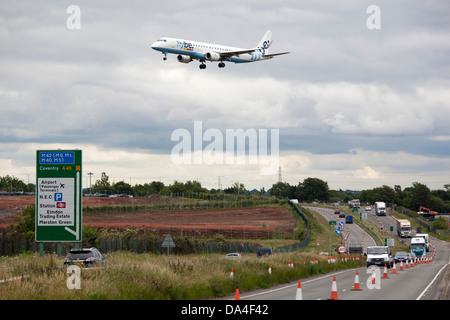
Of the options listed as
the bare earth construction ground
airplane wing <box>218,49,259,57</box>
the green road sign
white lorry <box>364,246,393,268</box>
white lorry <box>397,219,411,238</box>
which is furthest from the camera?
white lorry <box>397,219,411,238</box>

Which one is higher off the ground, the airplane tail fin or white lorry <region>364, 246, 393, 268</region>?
the airplane tail fin

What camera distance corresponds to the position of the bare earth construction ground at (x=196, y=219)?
303 ft

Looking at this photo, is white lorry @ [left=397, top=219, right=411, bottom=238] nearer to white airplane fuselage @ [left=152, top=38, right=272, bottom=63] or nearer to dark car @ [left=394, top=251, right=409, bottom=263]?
dark car @ [left=394, top=251, right=409, bottom=263]

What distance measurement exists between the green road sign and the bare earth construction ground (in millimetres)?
56156

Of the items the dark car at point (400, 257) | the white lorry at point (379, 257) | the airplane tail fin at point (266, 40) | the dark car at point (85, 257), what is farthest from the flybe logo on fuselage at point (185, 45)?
Answer: the airplane tail fin at point (266, 40)

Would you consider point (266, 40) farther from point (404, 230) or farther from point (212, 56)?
point (212, 56)

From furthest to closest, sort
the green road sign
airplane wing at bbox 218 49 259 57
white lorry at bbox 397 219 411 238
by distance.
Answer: white lorry at bbox 397 219 411 238
airplane wing at bbox 218 49 259 57
the green road sign

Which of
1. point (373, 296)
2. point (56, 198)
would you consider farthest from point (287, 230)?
point (373, 296)

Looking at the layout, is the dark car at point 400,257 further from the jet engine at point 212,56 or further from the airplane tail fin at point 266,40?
the airplane tail fin at point 266,40

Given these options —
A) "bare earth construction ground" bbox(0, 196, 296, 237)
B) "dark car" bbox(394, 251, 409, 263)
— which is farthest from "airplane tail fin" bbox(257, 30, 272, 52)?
"dark car" bbox(394, 251, 409, 263)

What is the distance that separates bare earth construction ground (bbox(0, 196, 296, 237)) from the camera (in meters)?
92.3

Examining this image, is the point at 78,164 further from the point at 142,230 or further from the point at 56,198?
the point at 142,230

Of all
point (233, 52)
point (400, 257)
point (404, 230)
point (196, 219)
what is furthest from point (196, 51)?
point (404, 230)

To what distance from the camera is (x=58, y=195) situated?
101ft
